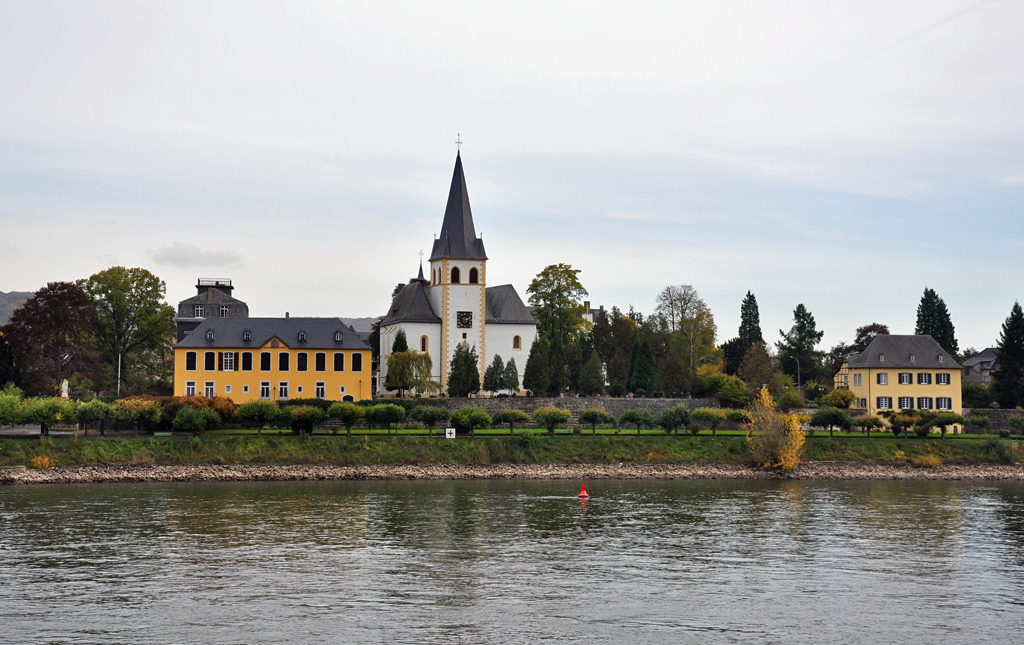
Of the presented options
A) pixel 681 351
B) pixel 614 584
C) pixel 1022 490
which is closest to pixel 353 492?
pixel 614 584

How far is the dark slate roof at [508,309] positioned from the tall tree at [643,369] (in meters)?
10.2

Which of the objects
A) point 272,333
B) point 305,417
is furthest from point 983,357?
point 305,417

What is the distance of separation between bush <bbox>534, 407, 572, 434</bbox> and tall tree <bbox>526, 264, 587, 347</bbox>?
956 inches

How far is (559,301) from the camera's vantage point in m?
92.6

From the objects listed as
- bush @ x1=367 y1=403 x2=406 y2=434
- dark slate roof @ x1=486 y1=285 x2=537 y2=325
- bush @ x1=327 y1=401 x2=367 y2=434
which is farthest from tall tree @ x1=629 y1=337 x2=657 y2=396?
bush @ x1=327 y1=401 x2=367 y2=434

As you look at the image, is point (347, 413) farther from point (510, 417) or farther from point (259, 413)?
point (510, 417)

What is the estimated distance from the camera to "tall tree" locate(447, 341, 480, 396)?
78.9 metres

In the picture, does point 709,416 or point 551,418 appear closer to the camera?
point 551,418

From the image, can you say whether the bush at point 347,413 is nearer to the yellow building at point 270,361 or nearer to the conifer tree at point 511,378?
the yellow building at point 270,361

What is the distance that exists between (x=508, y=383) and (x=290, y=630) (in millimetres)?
59020

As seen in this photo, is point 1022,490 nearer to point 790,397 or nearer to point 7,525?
point 790,397

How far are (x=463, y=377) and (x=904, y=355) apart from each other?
37849 millimetres

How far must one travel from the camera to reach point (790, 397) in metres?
75.7

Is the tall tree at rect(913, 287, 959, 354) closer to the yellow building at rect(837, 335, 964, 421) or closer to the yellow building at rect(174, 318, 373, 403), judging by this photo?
the yellow building at rect(837, 335, 964, 421)
